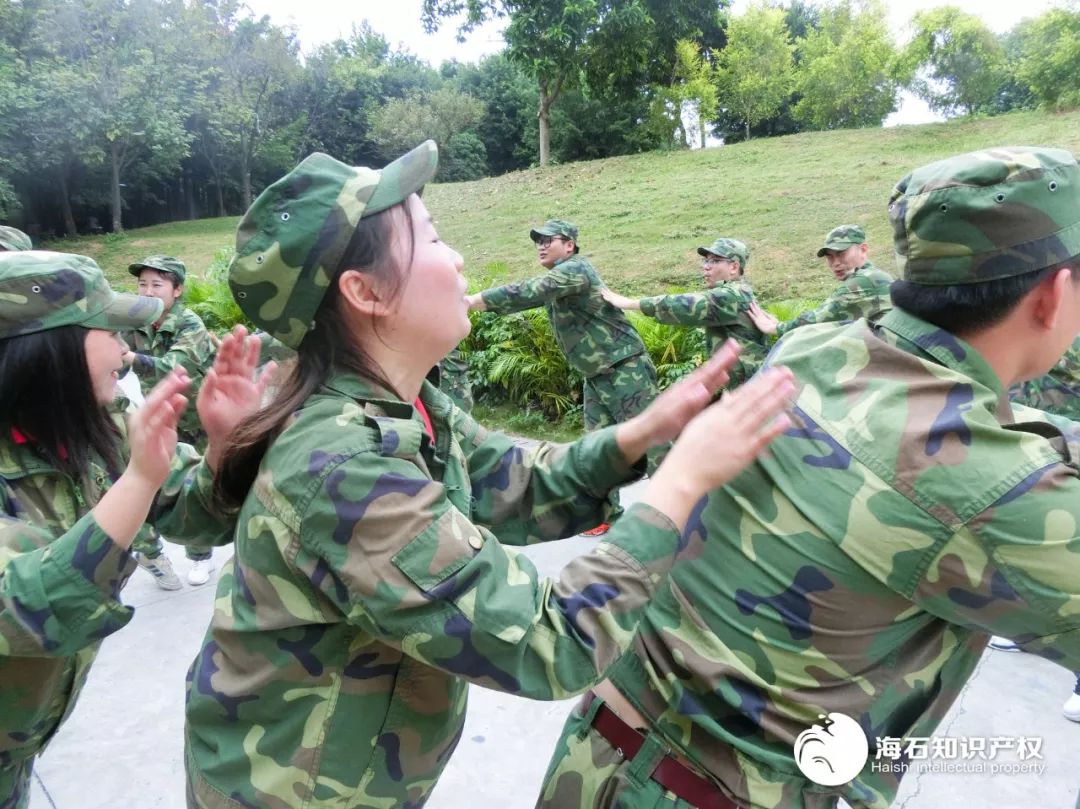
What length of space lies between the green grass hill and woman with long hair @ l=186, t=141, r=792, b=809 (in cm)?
903

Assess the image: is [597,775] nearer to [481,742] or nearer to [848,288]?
[481,742]

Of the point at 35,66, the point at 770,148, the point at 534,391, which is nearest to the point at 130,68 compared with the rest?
the point at 35,66

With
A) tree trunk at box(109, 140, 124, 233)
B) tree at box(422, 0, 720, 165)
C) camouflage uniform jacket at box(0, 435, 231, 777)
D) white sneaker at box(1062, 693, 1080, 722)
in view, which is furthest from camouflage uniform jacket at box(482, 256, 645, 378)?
tree trunk at box(109, 140, 124, 233)

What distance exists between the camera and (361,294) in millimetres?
1304

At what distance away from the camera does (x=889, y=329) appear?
1341mm

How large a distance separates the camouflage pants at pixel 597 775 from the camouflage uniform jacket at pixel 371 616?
0.25 metres

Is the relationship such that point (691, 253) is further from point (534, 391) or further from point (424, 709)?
point (424, 709)

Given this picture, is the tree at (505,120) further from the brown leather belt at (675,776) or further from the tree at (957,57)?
the brown leather belt at (675,776)

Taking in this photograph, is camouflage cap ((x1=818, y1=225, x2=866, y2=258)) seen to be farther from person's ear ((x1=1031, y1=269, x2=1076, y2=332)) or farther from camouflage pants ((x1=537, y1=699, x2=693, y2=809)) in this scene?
camouflage pants ((x1=537, y1=699, x2=693, y2=809))

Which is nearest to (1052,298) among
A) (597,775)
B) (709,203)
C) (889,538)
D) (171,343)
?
(889,538)

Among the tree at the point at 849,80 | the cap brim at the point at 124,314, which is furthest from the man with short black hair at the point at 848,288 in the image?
the tree at the point at 849,80

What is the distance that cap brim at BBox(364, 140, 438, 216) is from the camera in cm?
129

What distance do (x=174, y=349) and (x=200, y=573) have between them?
1690 mm

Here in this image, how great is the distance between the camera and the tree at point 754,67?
3234 cm
